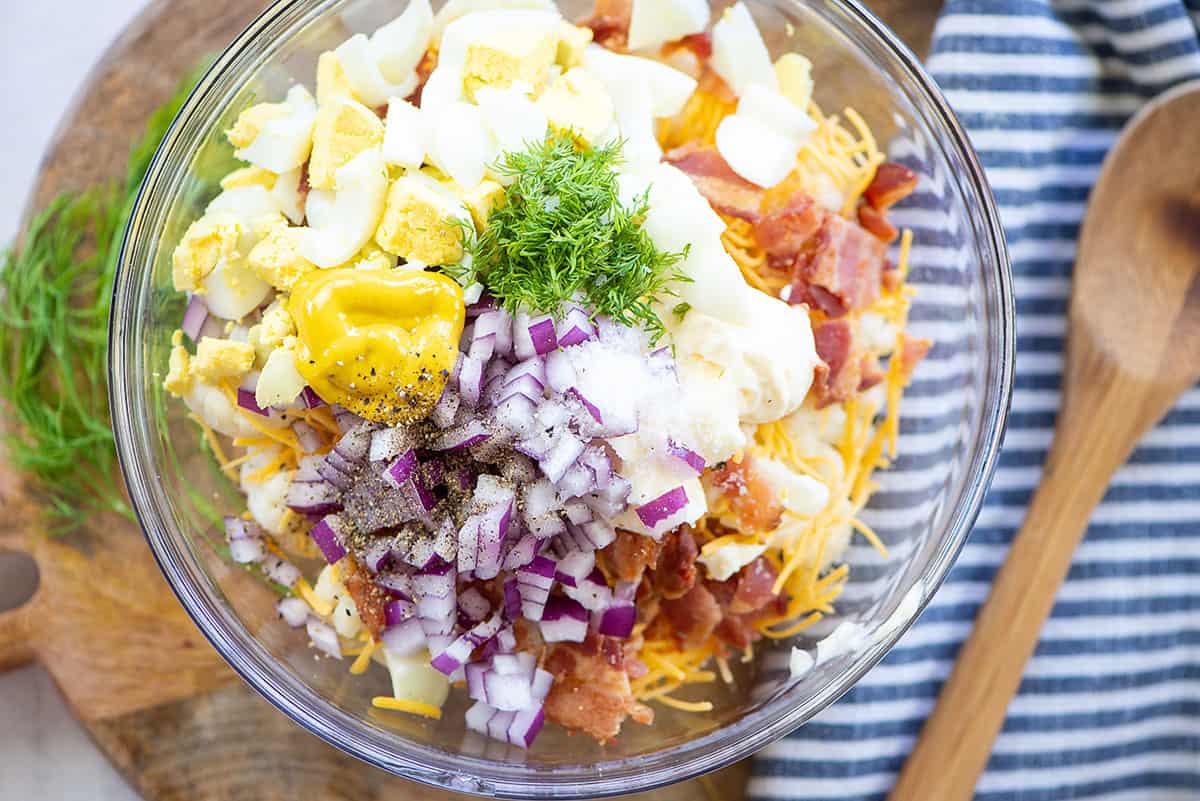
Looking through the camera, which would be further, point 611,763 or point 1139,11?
point 1139,11

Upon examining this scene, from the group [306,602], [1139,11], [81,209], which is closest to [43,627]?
[306,602]

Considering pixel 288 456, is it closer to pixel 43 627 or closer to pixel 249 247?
pixel 249 247

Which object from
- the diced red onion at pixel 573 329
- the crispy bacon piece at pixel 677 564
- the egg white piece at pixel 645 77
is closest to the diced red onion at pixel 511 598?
the crispy bacon piece at pixel 677 564

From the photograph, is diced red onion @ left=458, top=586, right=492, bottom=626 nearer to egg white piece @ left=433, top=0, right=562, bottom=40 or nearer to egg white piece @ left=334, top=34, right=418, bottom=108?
egg white piece @ left=334, top=34, right=418, bottom=108

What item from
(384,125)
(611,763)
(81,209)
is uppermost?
(81,209)

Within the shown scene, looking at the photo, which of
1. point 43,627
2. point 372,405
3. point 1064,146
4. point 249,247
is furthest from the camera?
point 1064,146

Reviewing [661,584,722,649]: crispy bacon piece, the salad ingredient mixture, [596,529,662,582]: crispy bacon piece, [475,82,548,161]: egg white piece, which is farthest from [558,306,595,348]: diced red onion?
[661,584,722,649]: crispy bacon piece

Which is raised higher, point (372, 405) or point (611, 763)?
point (372, 405)
